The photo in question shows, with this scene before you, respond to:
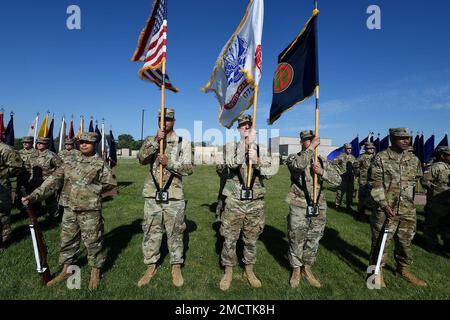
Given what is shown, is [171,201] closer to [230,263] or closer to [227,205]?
[227,205]

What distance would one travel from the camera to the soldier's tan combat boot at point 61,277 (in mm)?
4668

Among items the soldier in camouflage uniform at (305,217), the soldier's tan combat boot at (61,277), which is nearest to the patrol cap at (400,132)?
the soldier in camouflage uniform at (305,217)

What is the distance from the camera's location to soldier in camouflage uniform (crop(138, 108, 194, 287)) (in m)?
4.93

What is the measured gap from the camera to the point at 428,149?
51.6ft

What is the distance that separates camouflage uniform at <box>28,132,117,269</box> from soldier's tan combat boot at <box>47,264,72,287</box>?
0.46 ft

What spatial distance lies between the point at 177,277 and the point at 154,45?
4.50 metres

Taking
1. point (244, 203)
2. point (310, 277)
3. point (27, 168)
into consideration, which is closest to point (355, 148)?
point (310, 277)

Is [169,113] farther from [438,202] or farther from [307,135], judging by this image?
[438,202]

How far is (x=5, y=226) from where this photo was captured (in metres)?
6.19

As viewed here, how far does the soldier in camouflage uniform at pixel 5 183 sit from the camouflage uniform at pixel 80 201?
2119 millimetres

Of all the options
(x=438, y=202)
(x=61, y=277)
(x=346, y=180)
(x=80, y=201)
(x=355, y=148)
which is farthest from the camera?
(x=355, y=148)

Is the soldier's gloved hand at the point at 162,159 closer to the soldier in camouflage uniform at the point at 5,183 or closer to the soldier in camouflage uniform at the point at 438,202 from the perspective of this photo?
the soldier in camouflage uniform at the point at 5,183

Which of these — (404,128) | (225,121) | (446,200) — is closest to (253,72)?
(225,121)
